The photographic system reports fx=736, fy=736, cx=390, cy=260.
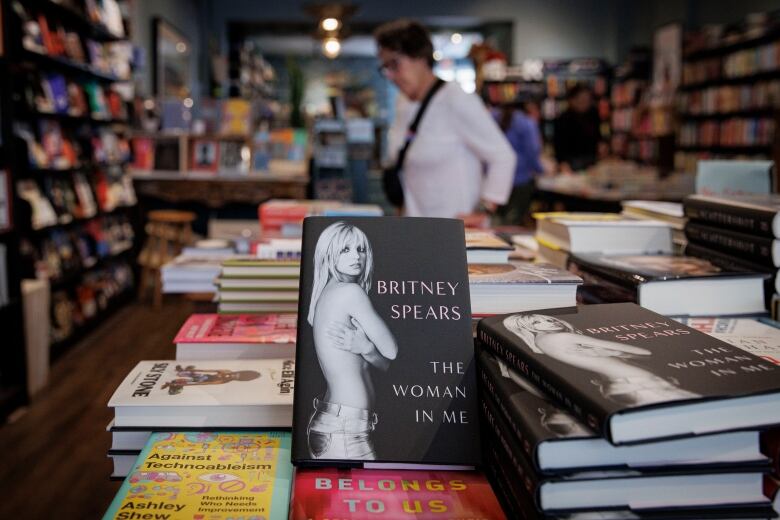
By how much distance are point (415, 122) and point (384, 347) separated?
6.43 ft

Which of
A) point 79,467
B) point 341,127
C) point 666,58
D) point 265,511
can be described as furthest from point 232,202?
point 666,58

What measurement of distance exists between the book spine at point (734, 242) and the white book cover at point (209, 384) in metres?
0.70

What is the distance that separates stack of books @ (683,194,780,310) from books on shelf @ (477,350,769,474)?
49 cm

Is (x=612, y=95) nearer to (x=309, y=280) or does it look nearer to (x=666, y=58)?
(x=666, y=58)

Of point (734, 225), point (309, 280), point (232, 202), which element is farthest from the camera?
point (232, 202)

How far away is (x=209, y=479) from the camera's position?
0.77 m

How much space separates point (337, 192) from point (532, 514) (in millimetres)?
5763

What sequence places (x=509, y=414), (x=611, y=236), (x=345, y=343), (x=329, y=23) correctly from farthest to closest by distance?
(x=329, y=23)
(x=611, y=236)
(x=345, y=343)
(x=509, y=414)

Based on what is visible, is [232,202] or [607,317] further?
[232,202]

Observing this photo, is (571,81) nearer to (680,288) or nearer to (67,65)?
(67,65)

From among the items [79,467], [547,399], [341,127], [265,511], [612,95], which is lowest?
[79,467]

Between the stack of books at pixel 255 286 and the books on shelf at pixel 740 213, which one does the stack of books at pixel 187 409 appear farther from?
the books on shelf at pixel 740 213

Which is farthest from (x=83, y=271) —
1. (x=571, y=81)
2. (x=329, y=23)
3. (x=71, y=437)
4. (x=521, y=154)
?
(x=571, y=81)

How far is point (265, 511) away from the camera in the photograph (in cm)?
72
